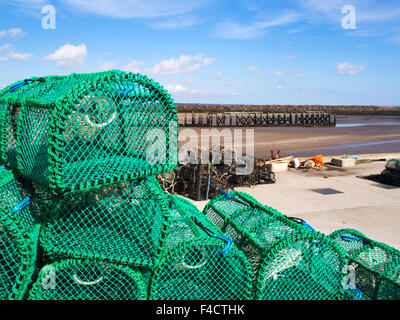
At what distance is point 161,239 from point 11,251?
3.49 ft

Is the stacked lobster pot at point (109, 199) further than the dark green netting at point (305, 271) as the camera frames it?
No

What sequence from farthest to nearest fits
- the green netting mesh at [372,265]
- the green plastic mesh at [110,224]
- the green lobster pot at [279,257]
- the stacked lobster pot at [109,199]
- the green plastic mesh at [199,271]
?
the green netting mesh at [372,265] < the green lobster pot at [279,257] < the green plastic mesh at [199,271] < the green plastic mesh at [110,224] < the stacked lobster pot at [109,199]

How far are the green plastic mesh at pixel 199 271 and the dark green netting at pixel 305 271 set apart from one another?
19cm

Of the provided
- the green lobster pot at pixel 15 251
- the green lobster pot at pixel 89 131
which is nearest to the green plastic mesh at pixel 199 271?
the green lobster pot at pixel 89 131

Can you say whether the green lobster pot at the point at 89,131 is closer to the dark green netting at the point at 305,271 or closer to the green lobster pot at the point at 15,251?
the green lobster pot at the point at 15,251

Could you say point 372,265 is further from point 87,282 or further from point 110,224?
point 87,282

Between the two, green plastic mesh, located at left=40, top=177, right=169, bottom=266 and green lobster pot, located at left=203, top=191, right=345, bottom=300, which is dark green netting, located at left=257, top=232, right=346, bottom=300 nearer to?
green lobster pot, located at left=203, top=191, right=345, bottom=300

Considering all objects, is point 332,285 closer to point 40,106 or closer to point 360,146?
point 40,106

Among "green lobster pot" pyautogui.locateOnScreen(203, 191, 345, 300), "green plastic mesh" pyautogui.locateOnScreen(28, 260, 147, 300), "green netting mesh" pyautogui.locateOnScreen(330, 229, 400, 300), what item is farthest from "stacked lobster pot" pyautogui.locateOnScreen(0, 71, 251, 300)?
"green netting mesh" pyautogui.locateOnScreen(330, 229, 400, 300)

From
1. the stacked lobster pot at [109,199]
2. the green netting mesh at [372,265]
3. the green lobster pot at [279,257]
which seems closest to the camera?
the stacked lobster pot at [109,199]

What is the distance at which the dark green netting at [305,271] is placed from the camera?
2699 mm

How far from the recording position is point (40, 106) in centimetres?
230

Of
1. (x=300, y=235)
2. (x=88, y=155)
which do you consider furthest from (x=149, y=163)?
(x=300, y=235)

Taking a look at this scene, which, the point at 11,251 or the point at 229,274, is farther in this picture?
the point at 229,274
